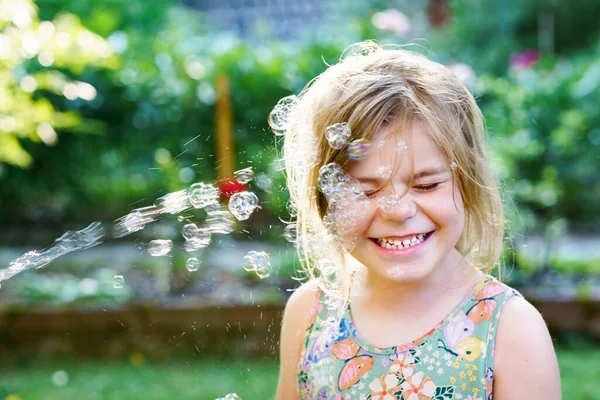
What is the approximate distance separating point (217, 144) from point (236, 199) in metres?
3.16

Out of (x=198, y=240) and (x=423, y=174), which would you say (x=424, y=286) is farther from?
(x=198, y=240)

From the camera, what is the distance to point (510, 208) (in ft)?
14.2

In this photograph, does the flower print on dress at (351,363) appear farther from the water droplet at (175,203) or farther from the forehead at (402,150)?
the water droplet at (175,203)

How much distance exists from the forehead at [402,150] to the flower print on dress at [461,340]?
0.34 metres

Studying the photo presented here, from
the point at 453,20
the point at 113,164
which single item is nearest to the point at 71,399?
the point at 113,164

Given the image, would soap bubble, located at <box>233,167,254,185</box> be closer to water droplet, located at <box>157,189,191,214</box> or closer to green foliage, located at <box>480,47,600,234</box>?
water droplet, located at <box>157,189,191,214</box>

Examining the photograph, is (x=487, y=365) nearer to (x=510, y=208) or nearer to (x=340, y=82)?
(x=340, y=82)

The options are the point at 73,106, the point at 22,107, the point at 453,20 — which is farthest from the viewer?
the point at 453,20

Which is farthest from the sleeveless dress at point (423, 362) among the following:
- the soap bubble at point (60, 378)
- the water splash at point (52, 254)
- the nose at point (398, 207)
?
the soap bubble at point (60, 378)

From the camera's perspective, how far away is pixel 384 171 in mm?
1663

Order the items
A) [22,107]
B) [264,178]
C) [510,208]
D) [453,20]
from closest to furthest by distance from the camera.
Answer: [264,178]
[22,107]
[510,208]
[453,20]

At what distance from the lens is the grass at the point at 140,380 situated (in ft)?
12.7

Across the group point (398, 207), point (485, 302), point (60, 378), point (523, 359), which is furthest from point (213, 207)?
point (60, 378)

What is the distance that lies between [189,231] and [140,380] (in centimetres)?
219
